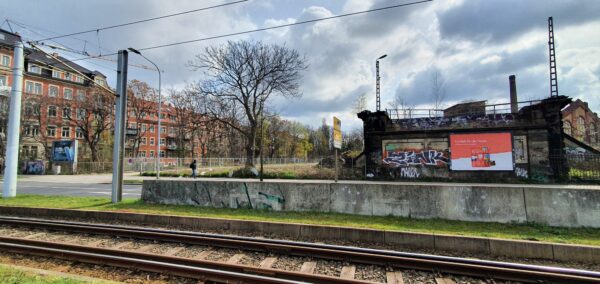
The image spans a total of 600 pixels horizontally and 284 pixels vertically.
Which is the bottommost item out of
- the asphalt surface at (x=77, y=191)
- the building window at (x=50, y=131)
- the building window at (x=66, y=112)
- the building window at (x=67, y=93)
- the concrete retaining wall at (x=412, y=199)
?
the asphalt surface at (x=77, y=191)

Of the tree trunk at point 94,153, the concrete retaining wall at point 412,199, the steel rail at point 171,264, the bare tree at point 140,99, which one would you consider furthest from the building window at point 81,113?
the steel rail at point 171,264

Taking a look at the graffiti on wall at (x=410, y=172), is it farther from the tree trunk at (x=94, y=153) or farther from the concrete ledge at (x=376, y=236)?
the tree trunk at (x=94, y=153)

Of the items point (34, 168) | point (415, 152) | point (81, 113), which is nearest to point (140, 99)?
point (81, 113)

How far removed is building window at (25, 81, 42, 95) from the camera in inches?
2315

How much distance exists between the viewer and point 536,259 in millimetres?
6598

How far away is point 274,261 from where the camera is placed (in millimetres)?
6145

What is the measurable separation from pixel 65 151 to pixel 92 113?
32.8 feet

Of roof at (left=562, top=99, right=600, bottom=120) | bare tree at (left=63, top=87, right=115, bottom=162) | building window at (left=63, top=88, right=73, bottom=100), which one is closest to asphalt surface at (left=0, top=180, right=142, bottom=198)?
bare tree at (left=63, top=87, right=115, bottom=162)

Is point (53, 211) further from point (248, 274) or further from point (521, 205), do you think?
point (521, 205)

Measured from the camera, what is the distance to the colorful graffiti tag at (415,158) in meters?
23.9

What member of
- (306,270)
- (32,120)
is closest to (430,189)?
(306,270)

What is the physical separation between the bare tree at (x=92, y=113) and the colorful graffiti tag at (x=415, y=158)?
4197cm

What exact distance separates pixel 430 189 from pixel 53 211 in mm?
13658

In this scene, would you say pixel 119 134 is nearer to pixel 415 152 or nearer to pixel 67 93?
pixel 415 152
